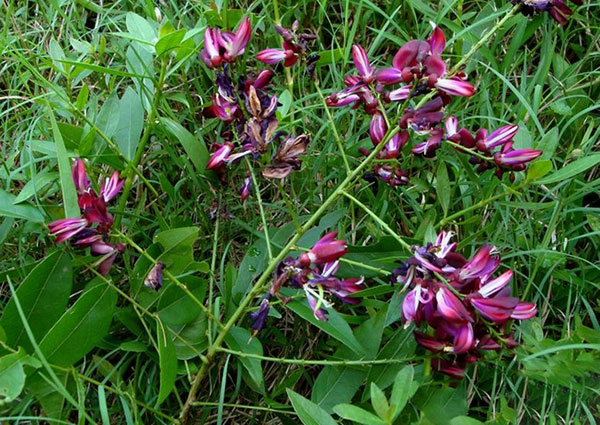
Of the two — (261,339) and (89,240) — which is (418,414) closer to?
(261,339)

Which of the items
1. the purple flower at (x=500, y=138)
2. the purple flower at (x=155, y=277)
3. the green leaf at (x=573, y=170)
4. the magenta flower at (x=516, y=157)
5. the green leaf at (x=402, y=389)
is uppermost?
the purple flower at (x=500, y=138)

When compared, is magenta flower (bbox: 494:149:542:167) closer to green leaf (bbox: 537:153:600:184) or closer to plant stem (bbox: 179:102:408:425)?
green leaf (bbox: 537:153:600:184)

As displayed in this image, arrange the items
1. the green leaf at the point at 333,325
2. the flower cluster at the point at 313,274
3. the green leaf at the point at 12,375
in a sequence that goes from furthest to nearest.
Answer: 1. the green leaf at the point at 333,325
2. the flower cluster at the point at 313,274
3. the green leaf at the point at 12,375

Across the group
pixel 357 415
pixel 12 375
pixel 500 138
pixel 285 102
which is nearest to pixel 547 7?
pixel 500 138

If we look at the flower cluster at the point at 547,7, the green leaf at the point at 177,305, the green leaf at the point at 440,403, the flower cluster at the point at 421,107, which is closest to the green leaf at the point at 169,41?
the flower cluster at the point at 421,107

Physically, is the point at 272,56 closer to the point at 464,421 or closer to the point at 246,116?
the point at 246,116

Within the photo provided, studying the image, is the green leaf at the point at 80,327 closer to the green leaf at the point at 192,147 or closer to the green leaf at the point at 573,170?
the green leaf at the point at 192,147
